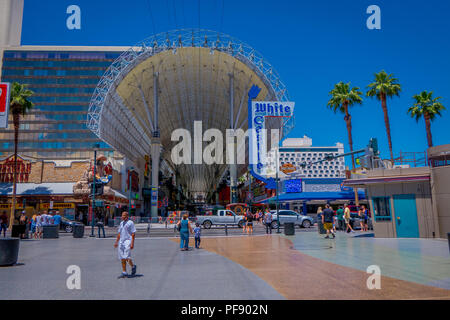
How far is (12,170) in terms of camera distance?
42469 millimetres

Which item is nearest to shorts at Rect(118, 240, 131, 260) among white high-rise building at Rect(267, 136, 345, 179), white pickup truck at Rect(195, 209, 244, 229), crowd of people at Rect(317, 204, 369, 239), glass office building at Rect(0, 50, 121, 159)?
crowd of people at Rect(317, 204, 369, 239)

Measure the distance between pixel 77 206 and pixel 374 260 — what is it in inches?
1586

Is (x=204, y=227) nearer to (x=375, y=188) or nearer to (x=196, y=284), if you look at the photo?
(x=375, y=188)

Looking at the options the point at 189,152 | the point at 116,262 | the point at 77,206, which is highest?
the point at 189,152

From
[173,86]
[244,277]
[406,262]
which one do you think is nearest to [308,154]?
[173,86]

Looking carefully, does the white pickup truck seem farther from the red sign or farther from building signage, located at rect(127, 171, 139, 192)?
building signage, located at rect(127, 171, 139, 192)

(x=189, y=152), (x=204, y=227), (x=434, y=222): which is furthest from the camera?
(x=189, y=152)

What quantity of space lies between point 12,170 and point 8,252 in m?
37.6

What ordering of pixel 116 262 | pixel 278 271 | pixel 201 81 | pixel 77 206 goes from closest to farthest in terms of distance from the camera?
pixel 278 271, pixel 116 262, pixel 77 206, pixel 201 81

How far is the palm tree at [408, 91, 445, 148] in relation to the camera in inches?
1543

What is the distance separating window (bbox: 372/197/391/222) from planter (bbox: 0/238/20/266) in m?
18.9

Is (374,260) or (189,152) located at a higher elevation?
(189,152)

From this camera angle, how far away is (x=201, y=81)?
197 ft
